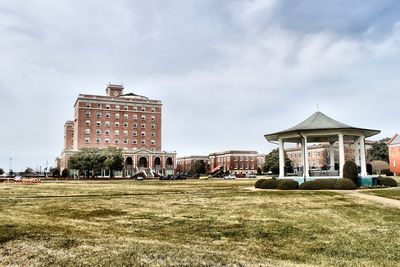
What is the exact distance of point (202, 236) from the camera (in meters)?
11.1

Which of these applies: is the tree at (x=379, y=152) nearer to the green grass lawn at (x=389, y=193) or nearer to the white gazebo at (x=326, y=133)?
the white gazebo at (x=326, y=133)

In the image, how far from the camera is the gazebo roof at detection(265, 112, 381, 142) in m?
36.9

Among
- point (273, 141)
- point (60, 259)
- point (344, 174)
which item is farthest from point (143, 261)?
point (273, 141)

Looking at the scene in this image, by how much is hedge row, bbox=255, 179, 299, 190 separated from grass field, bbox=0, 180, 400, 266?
1506 cm

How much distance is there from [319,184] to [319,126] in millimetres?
7765

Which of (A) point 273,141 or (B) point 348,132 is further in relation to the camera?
(A) point 273,141

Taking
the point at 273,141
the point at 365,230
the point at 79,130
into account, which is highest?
the point at 79,130

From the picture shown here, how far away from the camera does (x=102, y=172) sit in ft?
329

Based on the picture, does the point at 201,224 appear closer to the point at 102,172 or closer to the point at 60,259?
the point at 60,259

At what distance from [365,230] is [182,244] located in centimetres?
648

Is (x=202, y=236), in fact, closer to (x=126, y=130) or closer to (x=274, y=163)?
(x=126, y=130)

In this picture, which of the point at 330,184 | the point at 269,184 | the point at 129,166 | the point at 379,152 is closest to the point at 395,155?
the point at 379,152

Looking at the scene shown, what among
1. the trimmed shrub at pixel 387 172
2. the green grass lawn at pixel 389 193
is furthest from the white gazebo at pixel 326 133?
the trimmed shrub at pixel 387 172

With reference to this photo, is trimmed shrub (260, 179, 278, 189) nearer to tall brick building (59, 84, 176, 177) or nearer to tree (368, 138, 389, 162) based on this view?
tall brick building (59, 84, 176, 177)
